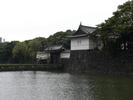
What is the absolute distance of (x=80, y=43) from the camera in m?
36.8

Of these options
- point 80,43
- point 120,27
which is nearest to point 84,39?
point 80,43

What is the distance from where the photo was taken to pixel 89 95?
13539 millimetres

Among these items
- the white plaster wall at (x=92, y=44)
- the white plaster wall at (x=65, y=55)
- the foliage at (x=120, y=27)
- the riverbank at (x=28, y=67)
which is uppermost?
the foliage at (x=120, y=27)

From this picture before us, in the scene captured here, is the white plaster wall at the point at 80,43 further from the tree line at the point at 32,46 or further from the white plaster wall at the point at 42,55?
the white plaster wall at the point at 42,55

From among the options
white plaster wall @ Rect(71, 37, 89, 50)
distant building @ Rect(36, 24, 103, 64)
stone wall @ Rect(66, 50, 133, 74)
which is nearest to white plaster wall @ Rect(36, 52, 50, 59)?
distant building @ Rect(36, 24, 103, 64)

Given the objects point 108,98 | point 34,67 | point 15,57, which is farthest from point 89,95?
point 15,57

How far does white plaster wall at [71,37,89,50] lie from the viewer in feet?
117

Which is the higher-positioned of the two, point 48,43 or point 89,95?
point 48,43

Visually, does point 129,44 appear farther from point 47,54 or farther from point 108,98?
point 47,54

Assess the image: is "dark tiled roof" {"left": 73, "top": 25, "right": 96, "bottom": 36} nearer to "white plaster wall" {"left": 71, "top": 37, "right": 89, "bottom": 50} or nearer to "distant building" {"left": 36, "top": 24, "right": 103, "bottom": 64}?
"distant building" {"left": 36, "top": 24, "right": 103, "bottom": 64}

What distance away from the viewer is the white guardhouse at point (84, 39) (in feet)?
116

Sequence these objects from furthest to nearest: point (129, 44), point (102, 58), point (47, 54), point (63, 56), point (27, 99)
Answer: point (47, 54)
point (63, 56)
point (102, 58)
point (129, 44)
point (27, 99)

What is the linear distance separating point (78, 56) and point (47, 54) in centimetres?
1382

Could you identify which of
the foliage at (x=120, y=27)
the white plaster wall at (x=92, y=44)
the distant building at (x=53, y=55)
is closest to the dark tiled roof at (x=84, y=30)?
the white plaster wall at (x=92, y=44)
